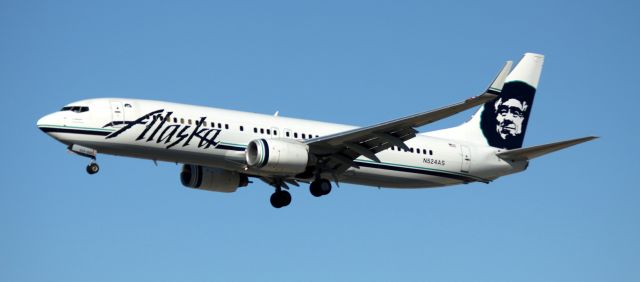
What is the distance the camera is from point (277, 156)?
135 feet

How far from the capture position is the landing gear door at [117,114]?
133ft

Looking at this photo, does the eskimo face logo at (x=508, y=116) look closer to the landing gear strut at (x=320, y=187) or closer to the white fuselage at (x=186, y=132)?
the white fuselage at (x=186, y=132)

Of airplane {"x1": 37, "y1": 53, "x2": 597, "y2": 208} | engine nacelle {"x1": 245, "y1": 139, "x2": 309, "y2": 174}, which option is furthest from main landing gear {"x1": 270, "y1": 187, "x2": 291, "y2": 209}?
engine nacelle {"x1": 245, "y1": 139, "x2": 309, "y2": 174}

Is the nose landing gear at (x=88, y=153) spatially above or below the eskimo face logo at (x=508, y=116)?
below

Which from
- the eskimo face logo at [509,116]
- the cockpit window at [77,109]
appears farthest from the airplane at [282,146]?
the eskimo face logo at [509,116]

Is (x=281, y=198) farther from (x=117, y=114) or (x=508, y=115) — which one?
(x=508, y=115)

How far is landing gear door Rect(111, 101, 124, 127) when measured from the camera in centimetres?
4062

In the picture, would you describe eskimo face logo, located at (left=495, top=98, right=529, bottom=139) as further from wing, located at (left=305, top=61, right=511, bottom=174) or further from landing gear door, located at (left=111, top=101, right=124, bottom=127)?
landing gear door, located at (left=111, top=101, right=124, bottom=127)

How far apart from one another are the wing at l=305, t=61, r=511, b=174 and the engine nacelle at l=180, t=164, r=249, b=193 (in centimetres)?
482

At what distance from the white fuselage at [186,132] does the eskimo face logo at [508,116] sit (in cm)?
600

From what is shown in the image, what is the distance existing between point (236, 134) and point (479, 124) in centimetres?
1321

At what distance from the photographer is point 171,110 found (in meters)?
41.5

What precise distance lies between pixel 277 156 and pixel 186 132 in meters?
3.64

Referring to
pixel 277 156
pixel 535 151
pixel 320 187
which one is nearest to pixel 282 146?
pixel 277 156
